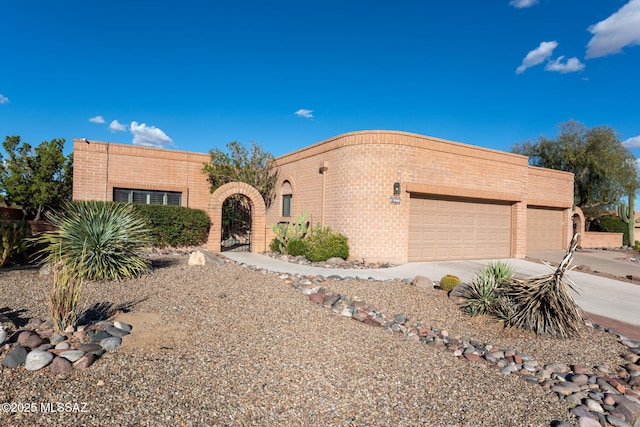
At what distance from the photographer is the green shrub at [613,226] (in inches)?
987

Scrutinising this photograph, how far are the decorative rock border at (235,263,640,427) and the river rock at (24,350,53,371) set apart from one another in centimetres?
400

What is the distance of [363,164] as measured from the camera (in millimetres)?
12719

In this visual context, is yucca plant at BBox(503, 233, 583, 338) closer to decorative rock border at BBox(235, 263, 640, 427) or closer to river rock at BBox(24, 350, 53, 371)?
decorative rock border at BBox(235, 263, 640, 427)

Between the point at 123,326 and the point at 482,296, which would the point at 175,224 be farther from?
the point at 482,296

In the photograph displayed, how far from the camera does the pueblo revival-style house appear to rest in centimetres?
1265

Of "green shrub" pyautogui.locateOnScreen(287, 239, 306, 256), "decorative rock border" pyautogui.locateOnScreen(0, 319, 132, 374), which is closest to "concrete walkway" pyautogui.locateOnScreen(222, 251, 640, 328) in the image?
"green shrub" pyautogui.locateOnScreen(287, 239, 306, 256)

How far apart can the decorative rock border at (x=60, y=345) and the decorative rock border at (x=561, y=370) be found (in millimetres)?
3421

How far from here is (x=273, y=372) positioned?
3.77m

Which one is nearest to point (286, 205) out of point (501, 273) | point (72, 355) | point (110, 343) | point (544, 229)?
point (501, 273)

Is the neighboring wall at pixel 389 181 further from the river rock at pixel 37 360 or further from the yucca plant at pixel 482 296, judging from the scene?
the river rock at pixel 37 360

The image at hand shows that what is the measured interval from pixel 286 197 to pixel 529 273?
33.1ft

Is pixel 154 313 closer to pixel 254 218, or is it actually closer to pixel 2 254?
pixel 2 254

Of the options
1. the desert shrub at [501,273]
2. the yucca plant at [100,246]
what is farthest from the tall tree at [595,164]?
the yucca plant at [100,246]

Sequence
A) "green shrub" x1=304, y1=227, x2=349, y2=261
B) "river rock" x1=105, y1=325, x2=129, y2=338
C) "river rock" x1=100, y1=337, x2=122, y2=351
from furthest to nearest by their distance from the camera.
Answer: "green shrub" x1=304, y1=227, x2=349, y2=261 → "river rock" x1=105, y1=325, x2=129, y2=338 → "river rock" x1=100, y1=337, x2=122, y2=351
